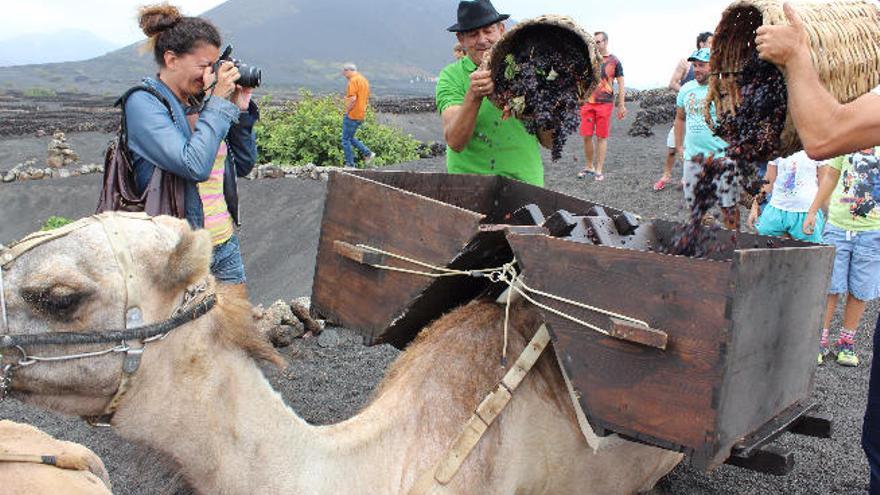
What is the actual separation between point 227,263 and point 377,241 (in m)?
1.21

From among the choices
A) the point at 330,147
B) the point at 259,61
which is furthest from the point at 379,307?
the point at 259,61

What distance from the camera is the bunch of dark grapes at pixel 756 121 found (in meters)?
2.91

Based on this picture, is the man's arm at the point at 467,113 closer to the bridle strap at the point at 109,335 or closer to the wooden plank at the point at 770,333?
the wooden plank at the point at 770,333

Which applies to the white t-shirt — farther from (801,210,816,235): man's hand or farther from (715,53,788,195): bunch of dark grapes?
(715,53,788,195): bunch of dark grapes

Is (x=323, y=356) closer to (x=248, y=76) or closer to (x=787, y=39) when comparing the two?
(x=248, y=76)

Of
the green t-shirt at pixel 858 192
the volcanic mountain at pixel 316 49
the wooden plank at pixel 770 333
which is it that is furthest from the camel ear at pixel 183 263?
the volcanic mountain at pixel 316 49

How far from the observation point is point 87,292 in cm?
208

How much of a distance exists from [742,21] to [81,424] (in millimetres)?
4860

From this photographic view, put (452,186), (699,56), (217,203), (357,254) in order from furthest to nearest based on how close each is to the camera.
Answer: (699,56), (452,186), (217,203), (357,254)

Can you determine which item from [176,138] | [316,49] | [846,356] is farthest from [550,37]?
[316,49]

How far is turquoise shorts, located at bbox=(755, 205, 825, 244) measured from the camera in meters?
6.06

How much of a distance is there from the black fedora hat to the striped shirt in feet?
5.09

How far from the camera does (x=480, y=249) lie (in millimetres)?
2906

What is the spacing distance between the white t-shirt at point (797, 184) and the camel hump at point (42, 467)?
561cm
